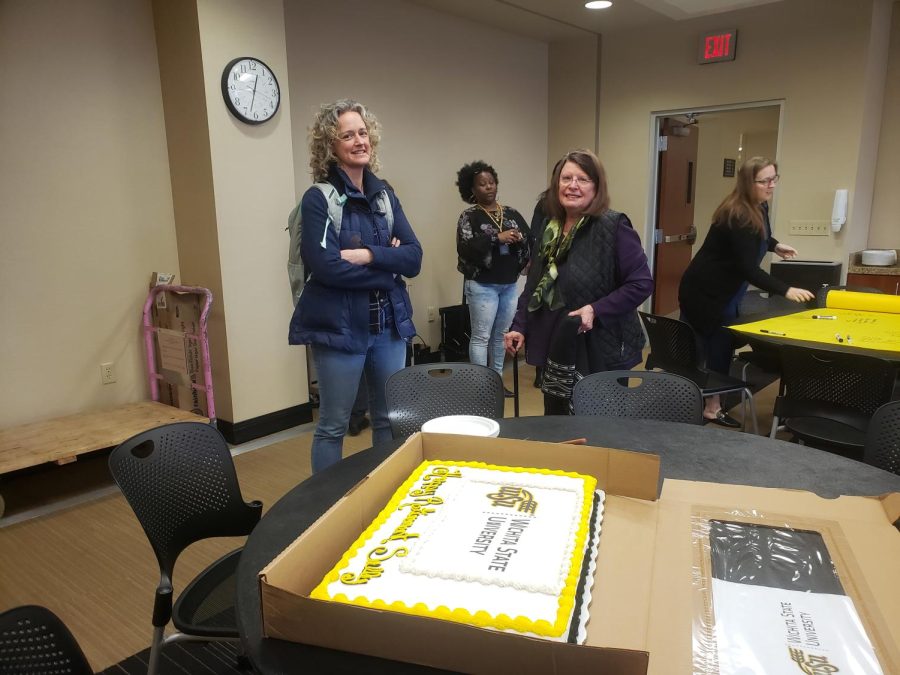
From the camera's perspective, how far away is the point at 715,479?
127 centimetres

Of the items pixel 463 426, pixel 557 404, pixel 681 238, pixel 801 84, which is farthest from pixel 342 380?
pixel 681 238

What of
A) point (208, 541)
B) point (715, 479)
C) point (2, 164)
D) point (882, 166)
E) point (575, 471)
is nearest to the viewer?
point (575, 471)

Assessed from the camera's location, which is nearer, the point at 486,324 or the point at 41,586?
the point at 41,586

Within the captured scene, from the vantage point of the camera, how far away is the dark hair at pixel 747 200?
9.94 ft

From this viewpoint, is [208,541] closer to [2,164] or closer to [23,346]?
[23,346]

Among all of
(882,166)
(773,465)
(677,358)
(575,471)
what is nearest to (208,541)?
(575,471)

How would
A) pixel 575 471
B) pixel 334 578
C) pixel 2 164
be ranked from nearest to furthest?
1. pixel 334 578
2. pixel 575 471
3. pixel 2 164

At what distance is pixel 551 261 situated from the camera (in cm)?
228

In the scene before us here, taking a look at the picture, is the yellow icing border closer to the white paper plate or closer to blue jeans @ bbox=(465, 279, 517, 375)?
the white paper plate

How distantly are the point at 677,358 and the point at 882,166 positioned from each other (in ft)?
10.2

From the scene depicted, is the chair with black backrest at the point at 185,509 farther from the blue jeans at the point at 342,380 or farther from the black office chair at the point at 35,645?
the blue jeans at the point at 342,380

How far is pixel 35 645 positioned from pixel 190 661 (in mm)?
1099

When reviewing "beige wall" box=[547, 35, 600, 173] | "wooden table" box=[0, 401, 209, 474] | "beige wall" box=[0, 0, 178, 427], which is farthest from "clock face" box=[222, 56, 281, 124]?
"beige wall" box=[547, 35, 600, 173]

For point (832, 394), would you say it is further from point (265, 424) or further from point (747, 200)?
point (265, 424)
